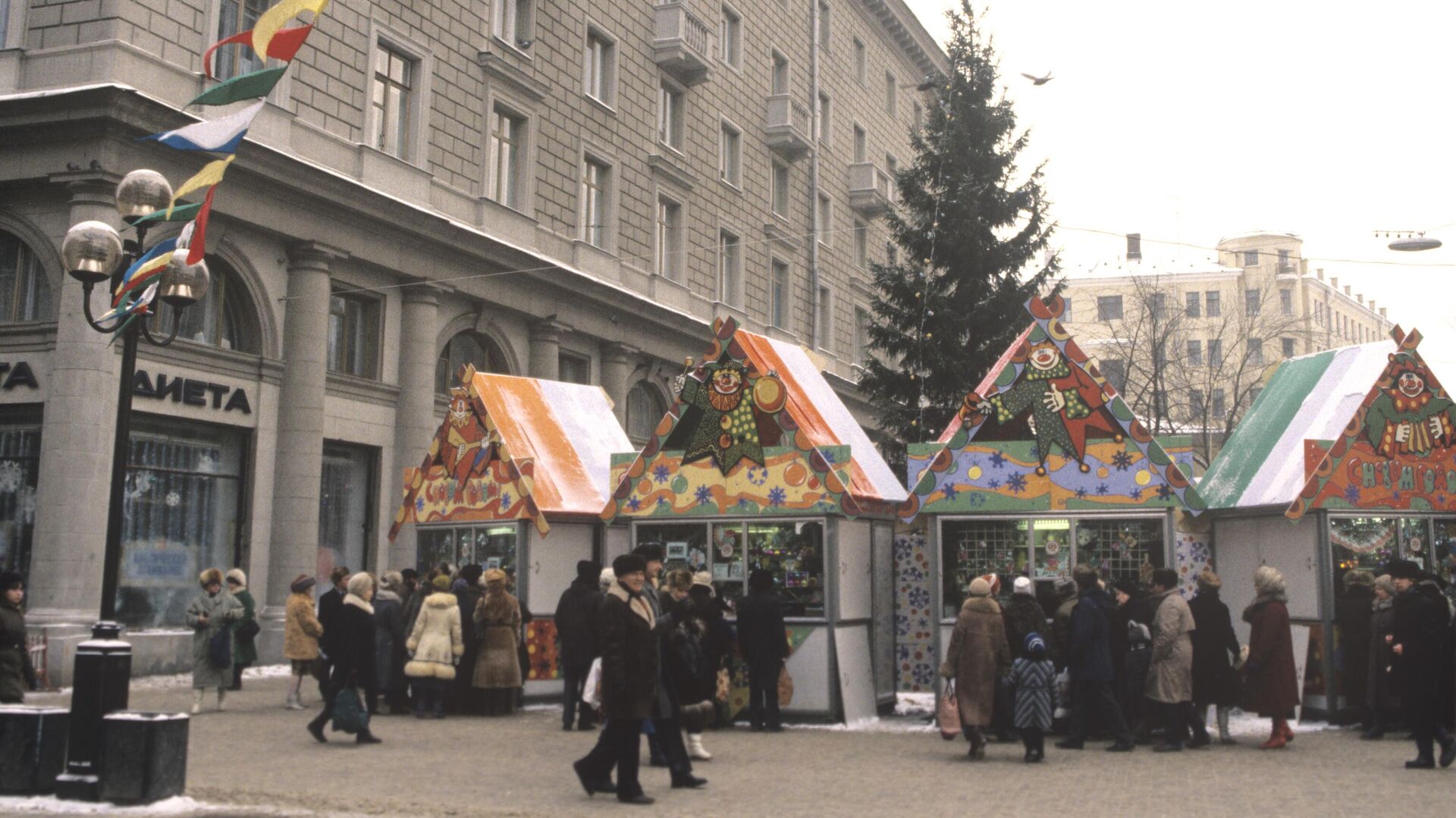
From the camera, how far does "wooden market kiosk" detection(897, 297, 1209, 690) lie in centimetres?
1540

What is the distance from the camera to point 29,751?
9.67 meters

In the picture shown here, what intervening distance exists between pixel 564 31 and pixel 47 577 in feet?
56.2

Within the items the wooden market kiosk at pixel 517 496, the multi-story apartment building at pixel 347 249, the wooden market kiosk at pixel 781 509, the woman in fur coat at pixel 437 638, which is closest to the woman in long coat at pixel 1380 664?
the wooden market kiosk at pixel 781 509

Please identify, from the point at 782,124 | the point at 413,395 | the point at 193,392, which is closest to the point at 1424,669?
the point at 193,392

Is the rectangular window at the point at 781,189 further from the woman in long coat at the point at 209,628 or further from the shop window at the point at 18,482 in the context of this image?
the woman in long coat at the point at 209,628

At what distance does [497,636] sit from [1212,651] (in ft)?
25.8

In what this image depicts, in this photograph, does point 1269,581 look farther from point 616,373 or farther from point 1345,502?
point 616,373

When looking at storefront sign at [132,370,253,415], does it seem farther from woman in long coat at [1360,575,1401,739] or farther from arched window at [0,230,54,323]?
woman in long coat at [1360,575,1401,739]

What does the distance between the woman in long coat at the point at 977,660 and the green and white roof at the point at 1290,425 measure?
16.2 ft

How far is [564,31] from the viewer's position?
3102 cm

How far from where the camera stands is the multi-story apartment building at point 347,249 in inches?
780

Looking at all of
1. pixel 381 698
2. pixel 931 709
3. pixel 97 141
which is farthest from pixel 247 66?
pixel 931 709

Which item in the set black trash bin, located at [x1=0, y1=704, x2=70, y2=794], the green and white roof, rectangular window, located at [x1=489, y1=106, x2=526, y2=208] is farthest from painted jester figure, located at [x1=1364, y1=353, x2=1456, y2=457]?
rectangular window, located at [x1=489, y1=106, x2=526, y2=208]

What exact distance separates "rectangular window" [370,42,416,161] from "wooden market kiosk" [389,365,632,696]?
8408 millimetres
